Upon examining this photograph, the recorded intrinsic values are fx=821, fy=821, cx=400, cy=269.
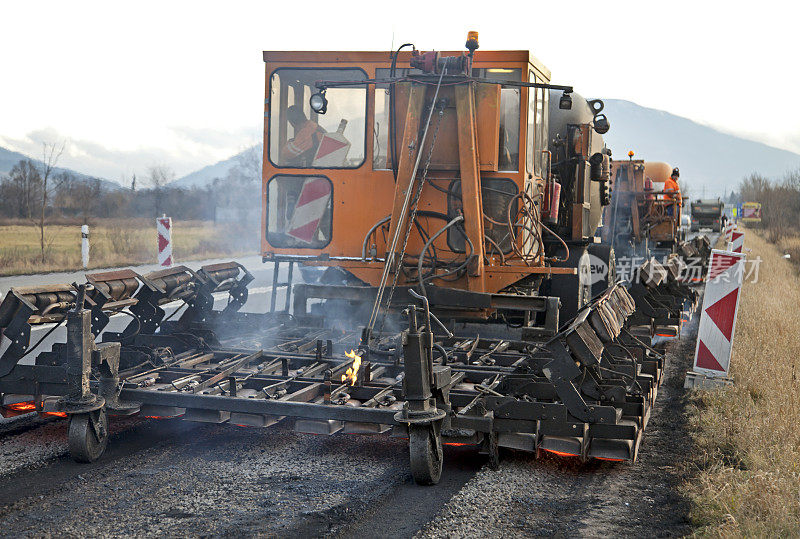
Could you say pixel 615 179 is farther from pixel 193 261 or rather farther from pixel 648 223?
pixel 193 261

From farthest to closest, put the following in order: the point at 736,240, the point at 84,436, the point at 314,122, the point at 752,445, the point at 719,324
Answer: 1. the point at 736,240
2. the point at 719,324
3. the point at 314,122
4. the point at 752,445
5. the point at 84,436

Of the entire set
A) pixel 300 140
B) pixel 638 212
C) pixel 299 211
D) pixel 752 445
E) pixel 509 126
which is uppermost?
pixel 509 126

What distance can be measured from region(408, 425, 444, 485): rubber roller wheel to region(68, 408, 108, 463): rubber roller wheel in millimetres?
2105

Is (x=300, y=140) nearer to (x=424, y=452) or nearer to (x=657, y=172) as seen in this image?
(x=424, y=452)

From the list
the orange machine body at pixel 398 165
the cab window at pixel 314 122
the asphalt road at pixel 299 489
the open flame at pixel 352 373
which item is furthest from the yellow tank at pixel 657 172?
the open flame at pixel 352 373

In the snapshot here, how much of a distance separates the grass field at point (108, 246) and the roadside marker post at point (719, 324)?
15355mm

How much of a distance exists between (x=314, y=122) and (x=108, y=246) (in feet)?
65.2

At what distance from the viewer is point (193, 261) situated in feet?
79.8

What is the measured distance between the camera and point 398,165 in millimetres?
7922

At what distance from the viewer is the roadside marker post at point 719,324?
8.48m

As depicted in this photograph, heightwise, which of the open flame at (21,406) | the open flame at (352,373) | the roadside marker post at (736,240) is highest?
the roadside marker post at (736,240)

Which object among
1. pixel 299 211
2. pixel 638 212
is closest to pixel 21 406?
pixel 299 211

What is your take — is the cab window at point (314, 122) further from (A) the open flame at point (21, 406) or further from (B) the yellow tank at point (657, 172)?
(B) the yellow tank at point (657, 172)

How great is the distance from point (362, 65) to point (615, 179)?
10.2 metres
